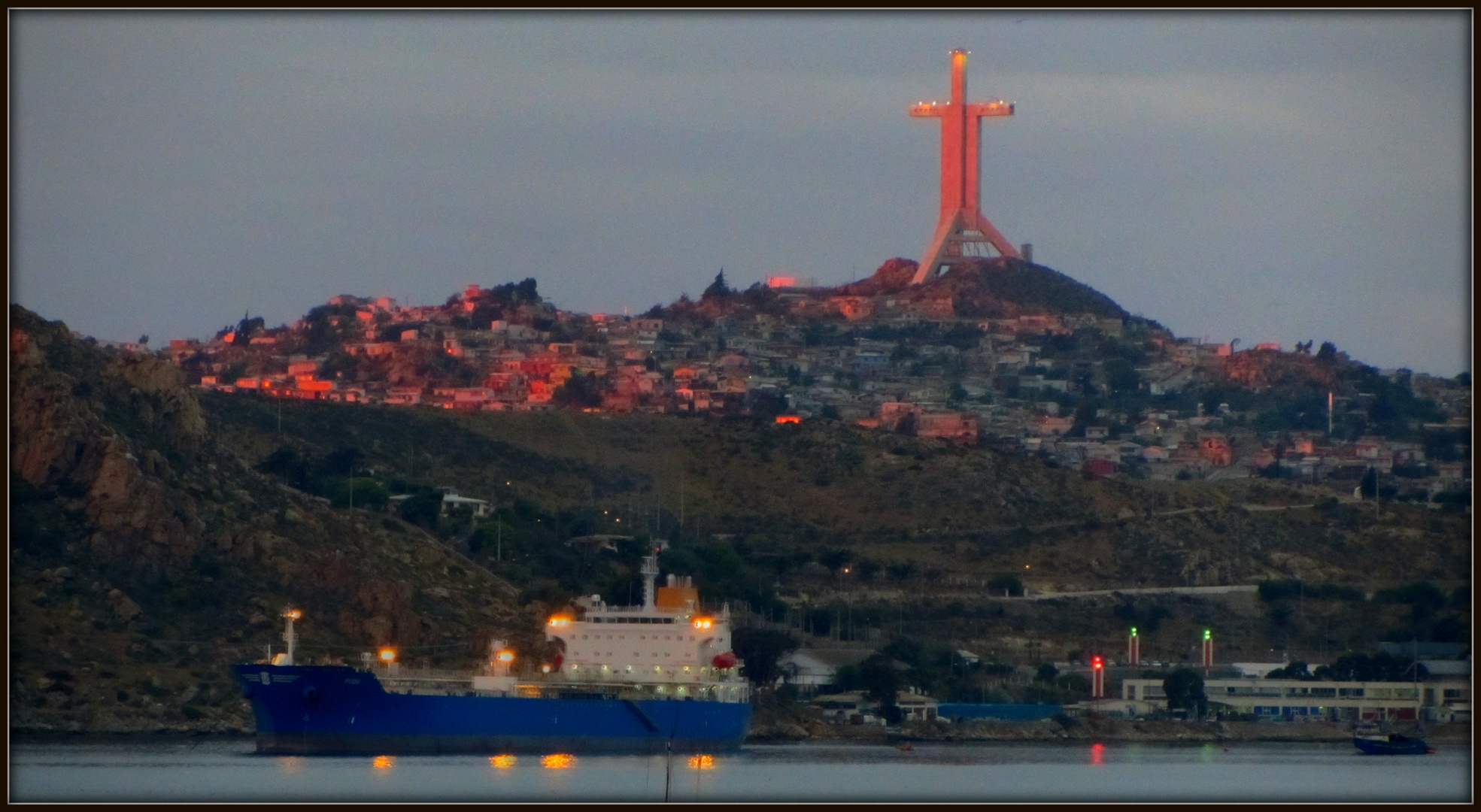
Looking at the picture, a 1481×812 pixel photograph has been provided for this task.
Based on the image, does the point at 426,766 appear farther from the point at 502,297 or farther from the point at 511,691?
the point at 502,297

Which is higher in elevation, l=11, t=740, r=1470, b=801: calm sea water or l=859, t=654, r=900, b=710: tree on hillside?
l=859, t=654, r=900, b=710: tree on hillside

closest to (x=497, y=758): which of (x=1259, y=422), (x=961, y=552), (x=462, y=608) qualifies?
(x=462, y=608)

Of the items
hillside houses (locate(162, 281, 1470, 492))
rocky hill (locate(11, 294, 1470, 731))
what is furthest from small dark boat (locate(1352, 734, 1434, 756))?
hillside houses (locate(162, 281, 1470, 492))

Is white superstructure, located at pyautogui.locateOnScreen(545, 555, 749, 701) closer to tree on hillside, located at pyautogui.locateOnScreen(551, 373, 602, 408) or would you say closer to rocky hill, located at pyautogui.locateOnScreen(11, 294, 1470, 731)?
rocky hill, located at pyautogui.locateOnScreen(11, 294, 1470, 731)

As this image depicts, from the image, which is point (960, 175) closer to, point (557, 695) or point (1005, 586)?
point (1005, 586)

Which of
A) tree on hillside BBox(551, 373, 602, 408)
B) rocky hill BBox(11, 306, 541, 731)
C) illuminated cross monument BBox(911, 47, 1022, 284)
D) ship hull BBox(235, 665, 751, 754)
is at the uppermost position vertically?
illuminated cross monument BBox(911, 47, 1022, 284)

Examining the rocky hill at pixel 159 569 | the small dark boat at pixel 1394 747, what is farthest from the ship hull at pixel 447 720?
the small dark boat at pixel 1394 747

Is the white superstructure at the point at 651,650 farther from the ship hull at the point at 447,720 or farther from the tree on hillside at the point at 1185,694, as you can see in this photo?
the tree on hillside at the point at 1185,694
